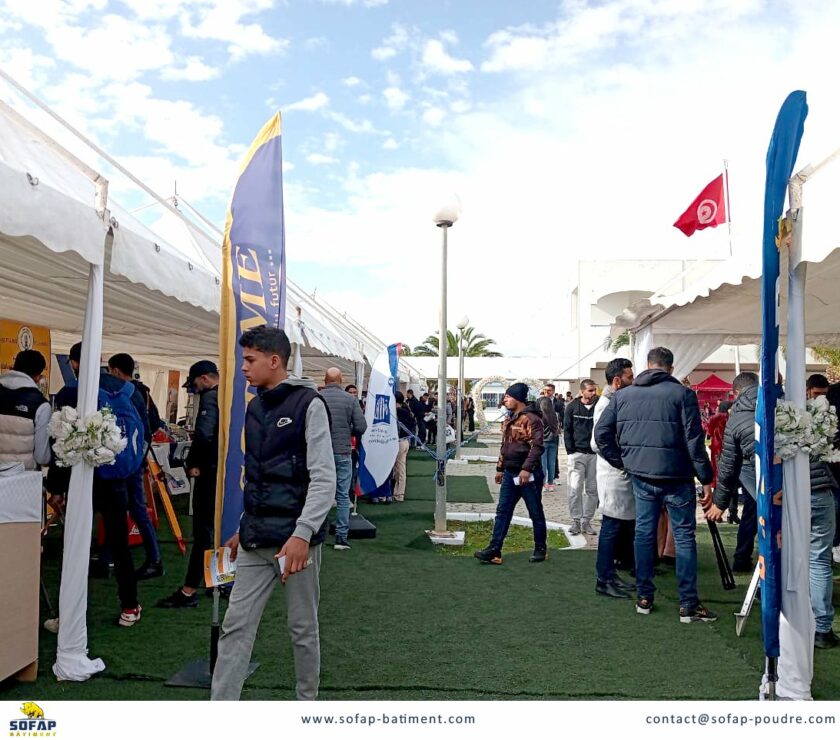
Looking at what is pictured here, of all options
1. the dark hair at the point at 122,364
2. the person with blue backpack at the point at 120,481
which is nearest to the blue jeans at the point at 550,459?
the dark hair at the point at 122,364

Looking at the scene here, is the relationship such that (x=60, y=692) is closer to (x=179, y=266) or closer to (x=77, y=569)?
(x=77, y=569)

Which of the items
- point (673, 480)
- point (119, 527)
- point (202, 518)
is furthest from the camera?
point (202, 518)

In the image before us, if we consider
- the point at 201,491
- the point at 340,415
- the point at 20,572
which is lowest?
the point at 20,572

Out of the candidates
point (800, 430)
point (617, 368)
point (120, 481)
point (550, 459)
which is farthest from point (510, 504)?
point (550, 459)

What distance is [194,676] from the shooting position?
3520 mm

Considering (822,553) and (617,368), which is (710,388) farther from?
(822,553)

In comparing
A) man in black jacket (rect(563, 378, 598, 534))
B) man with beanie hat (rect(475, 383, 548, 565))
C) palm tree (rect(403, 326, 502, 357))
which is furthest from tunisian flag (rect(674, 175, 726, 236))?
palm tree (rect(403, 326, 502, 357))

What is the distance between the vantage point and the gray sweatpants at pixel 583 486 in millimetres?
7441

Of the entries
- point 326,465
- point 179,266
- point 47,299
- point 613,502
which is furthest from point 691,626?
point 47,299

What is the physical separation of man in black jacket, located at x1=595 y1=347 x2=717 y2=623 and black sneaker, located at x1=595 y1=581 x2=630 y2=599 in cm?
35

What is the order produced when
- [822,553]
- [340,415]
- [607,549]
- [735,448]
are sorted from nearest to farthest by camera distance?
[822,553]
[735,448]
[607,549]
[340,415]

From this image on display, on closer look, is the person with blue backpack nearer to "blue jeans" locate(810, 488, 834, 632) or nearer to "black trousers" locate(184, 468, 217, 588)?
"black trousers" locate(184, 468, 217, 588)
